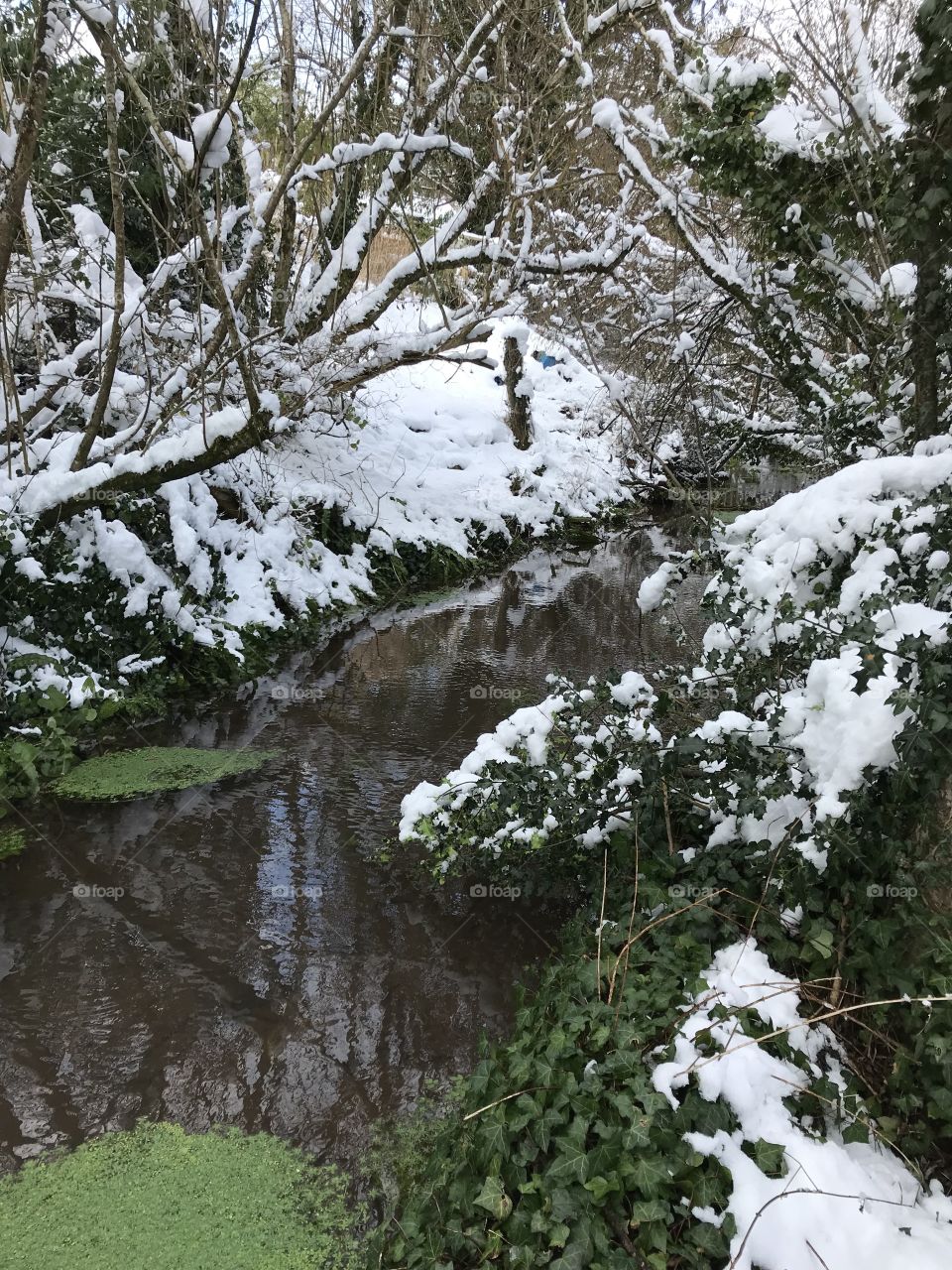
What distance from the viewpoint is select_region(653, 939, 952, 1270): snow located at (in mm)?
1958

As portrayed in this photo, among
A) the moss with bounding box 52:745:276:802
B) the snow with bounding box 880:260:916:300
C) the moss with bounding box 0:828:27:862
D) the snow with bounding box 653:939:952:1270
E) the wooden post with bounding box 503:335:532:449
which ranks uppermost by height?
the wooden post with bounding box 503:335:532:449

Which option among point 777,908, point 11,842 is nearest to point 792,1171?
point 777,908

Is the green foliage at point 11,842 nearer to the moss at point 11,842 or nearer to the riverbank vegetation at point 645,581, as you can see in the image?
the moss at point 11,842

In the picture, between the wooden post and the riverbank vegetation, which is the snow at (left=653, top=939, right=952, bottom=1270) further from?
the wooden post

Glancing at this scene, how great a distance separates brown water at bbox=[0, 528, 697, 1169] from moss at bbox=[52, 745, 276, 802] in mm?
164

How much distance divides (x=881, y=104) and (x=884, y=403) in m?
1.44

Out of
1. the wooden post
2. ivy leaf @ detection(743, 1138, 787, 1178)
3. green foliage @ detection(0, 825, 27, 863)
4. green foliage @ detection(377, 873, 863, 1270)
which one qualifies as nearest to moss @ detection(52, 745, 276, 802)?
green foliage @ detection(0, 825, 27, 863)

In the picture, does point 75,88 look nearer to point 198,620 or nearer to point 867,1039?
point 198,620

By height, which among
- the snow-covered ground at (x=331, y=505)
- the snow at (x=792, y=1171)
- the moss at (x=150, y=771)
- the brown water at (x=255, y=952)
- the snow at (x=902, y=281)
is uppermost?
the snow-covered ground at (x=331, y=505)

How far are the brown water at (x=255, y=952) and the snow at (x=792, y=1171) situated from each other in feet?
4.10

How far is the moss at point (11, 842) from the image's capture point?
4637 millimetres

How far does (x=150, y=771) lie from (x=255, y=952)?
228cm

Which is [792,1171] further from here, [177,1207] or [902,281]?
[902,281]

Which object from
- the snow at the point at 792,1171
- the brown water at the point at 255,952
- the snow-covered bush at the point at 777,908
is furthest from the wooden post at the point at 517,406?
the snow at the point at 792,1171
